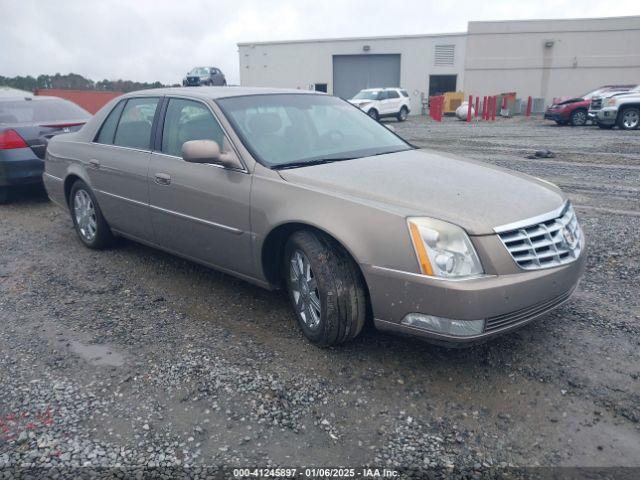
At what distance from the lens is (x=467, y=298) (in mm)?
2775

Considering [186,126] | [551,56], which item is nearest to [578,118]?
[551,56]

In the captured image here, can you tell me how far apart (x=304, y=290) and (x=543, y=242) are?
144 centimetres

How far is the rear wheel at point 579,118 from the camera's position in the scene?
21.2 metres

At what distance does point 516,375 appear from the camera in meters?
3.11

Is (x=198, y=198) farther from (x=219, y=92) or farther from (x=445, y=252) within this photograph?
(x=445, y=252)

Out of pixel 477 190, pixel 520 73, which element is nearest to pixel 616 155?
pixel 477 190

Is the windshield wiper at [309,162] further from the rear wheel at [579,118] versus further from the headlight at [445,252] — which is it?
the rear wheel at [579,118]

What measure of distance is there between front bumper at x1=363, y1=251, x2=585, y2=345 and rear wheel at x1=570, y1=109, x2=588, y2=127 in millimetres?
20675

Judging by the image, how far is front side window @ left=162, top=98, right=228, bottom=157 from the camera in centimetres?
406

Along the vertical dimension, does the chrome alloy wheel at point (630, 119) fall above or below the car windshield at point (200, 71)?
below

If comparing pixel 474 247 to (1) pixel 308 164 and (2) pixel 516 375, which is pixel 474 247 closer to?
(2) pixel 516 375

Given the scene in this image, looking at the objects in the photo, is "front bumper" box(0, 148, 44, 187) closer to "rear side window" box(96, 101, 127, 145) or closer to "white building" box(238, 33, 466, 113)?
"rear side window" box(96, 101, 127, 145)

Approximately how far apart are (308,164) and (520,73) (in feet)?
124

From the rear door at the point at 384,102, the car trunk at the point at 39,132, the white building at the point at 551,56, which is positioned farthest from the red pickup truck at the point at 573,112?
the car trunk at the point at 39,132
